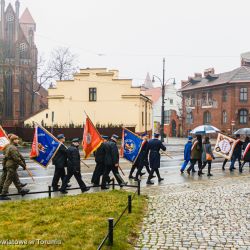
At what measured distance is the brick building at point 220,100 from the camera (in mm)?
57000

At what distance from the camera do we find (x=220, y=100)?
196ft

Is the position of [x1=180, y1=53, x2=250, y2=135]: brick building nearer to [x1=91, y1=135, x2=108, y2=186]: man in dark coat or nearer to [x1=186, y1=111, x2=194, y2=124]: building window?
[x1=186, y1=111, x2=194, y2=124]: building window

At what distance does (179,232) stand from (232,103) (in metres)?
52.4

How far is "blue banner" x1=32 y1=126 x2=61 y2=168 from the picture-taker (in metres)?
11.8

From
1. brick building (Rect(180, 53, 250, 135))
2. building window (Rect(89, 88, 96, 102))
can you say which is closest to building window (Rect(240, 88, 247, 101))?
brick building (Rect(180, 53, 250, 135))

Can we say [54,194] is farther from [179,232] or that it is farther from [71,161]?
[179,232]

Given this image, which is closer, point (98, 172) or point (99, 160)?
point (99, 160)

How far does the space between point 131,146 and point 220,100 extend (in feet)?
158

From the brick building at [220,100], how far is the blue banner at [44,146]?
4671 centimetres

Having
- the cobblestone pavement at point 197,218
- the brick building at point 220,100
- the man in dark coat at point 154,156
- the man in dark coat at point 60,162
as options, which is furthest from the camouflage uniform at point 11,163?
the brick building at point 220,100

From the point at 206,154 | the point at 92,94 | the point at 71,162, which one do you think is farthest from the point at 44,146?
the point at 92,94

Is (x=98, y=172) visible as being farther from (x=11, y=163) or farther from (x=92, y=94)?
(x=92, y=94)

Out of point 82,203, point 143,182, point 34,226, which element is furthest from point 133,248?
point 143,182

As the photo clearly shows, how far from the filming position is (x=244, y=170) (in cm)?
1831
